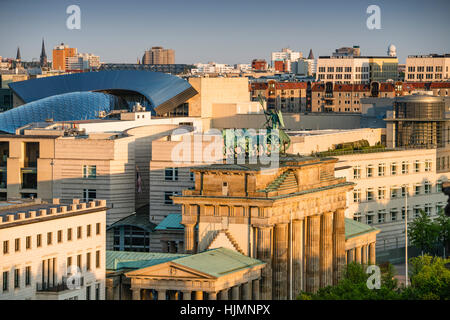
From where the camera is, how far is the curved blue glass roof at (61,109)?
131m

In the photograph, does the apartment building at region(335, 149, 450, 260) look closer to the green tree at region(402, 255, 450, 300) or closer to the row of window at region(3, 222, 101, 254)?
the green tree at region(402, 255, 450, 300)

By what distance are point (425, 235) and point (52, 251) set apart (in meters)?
38.4

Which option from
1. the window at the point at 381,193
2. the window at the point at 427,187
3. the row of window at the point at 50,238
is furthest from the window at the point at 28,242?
the window at the point at 427,187

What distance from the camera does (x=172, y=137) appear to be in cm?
9769

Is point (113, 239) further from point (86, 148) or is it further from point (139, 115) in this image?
point (139, 115)

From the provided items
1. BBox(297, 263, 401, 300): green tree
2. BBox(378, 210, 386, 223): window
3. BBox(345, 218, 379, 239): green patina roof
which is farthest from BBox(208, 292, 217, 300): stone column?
BBox(378, 210, 386, 223): window

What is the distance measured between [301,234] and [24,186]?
82.5ft

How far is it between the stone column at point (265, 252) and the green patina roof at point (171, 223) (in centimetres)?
1284

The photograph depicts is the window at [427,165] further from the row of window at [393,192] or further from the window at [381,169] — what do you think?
the window at [381,169]

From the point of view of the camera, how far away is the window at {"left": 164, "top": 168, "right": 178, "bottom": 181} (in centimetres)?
9519

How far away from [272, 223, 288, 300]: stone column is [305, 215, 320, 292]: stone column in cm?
504

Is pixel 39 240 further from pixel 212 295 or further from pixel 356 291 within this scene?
pixel 356 291

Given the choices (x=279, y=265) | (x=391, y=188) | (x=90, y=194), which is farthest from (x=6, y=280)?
(x=391, y=188)

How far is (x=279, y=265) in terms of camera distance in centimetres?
7638
